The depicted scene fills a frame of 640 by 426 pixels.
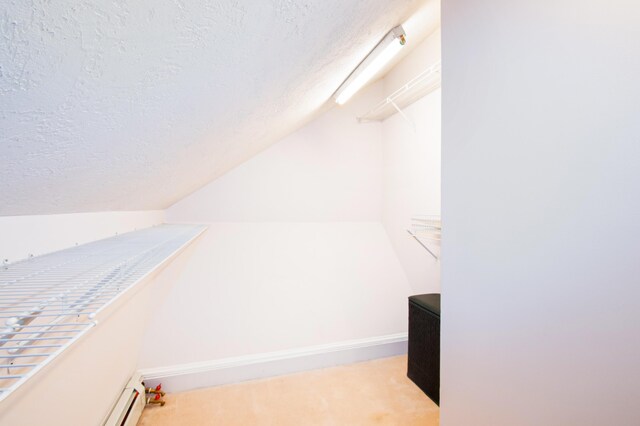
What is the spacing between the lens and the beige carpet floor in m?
1.62

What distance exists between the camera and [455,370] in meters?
1.04

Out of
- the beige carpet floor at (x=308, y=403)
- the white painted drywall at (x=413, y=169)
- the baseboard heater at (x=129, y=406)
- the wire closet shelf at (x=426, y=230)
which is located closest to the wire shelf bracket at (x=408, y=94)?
the white painted drywall at (x=413, y=169)

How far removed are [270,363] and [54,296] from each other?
181cm

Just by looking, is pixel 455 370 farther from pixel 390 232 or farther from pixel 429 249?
pixel 390 232

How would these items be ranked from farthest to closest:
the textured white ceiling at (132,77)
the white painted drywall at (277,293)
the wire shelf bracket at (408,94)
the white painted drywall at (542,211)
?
the white painted drywall at (277,293) → the wire shelf bracket at (408,94) → the white painted drywall at (542,211) → the textured white ceiling at (132,77)

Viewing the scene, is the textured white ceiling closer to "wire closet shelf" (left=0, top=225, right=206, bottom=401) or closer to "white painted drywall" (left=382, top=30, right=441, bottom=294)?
"wire closet shelf" (left=0, top=225, right=206, bottom=401)

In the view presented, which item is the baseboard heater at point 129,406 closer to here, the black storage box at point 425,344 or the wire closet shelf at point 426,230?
the black storage box at point 425,344

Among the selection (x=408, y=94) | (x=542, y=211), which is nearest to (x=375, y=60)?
(x=408, y=94)

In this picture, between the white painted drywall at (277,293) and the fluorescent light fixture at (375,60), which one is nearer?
the fluorescent light fixture at (375,60)

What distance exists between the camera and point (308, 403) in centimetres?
176

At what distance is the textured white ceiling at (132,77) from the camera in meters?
0.36

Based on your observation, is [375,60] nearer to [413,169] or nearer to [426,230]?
[413,169]

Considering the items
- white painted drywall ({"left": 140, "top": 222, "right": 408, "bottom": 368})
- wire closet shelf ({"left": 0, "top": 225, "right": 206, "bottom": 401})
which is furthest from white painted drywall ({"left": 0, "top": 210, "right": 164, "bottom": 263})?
white painted drywall ({"left": 140, "top": 222, "right": 408, "bottom": 368})

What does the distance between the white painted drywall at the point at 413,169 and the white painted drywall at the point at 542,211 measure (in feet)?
3.28
